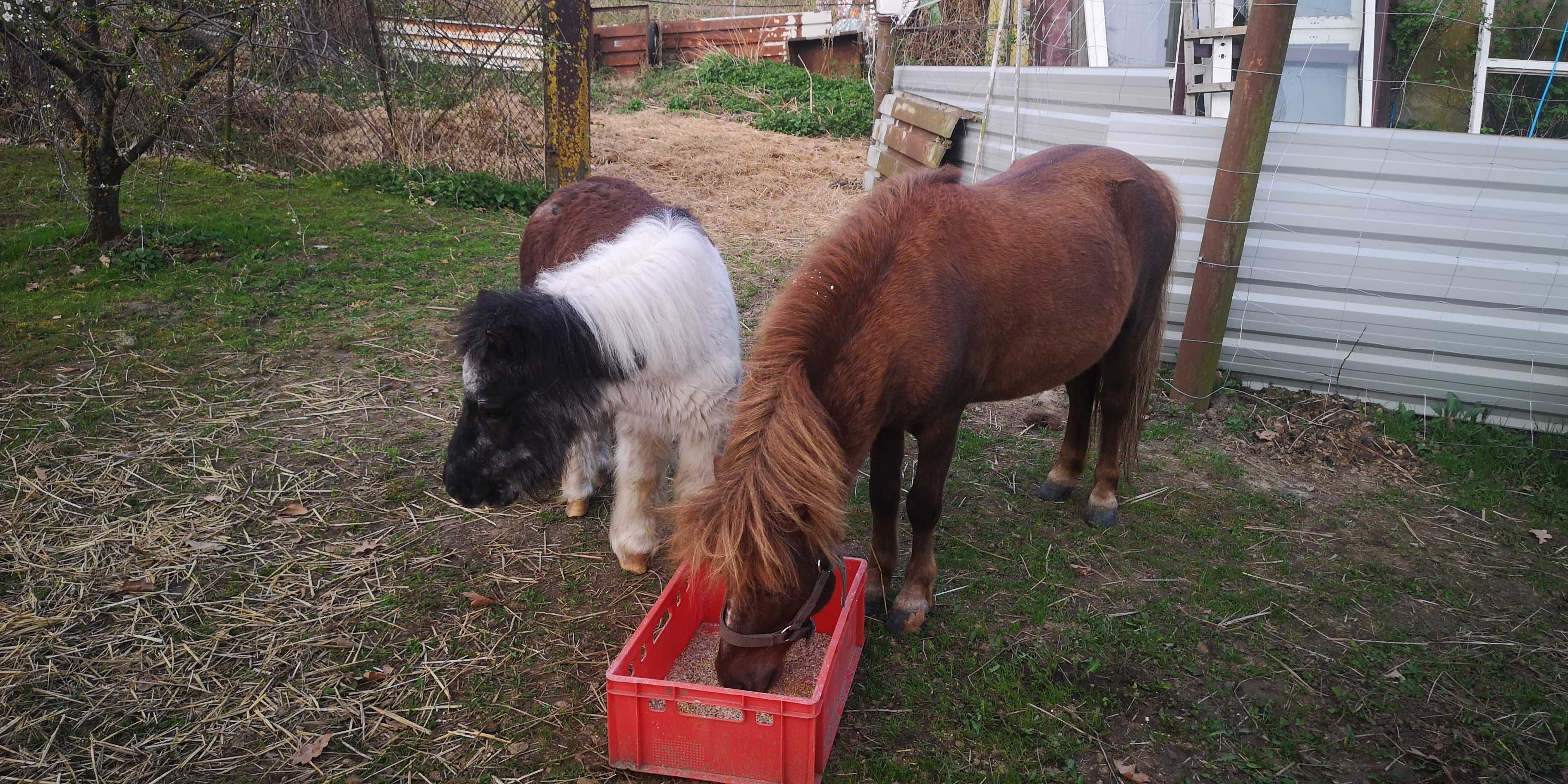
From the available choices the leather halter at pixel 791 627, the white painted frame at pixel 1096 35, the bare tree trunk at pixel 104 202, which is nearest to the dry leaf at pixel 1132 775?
the leather halter at pixel 791 627

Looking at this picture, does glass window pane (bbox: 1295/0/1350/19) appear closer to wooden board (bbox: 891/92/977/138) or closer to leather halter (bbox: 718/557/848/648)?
wooden board (bbox: 891/92/977/138)

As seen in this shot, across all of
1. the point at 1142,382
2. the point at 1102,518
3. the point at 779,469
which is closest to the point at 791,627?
the point at 779,469

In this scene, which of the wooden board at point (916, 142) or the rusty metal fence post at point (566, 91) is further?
the wooden board at point (916, 142)

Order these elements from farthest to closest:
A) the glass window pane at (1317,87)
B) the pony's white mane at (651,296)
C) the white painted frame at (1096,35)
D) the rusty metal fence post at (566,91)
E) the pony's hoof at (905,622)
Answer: the rusty metal fence post at (566,91)
the white painted frame at (1096,35)
the glass window pane at (1317,87)
the pony's hoof at (905,622)
the pony's white mane at (651,296)

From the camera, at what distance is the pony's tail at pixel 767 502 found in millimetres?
2322

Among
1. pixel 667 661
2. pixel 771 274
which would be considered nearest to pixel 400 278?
pixel 771 274

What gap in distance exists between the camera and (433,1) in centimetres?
646

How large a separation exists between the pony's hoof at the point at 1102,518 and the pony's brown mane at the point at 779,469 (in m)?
1.89

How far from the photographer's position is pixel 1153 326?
4180mm

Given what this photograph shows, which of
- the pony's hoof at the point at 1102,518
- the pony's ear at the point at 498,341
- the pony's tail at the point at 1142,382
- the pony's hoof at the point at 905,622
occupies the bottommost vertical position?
the pony's hoof at the point at 905,622

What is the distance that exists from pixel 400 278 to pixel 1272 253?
18.6 ft

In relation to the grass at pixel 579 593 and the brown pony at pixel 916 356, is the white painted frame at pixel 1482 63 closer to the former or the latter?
the grass at pixel 579 593

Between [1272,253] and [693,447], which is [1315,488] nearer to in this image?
[1272,253]

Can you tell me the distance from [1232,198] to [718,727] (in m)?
3.84
